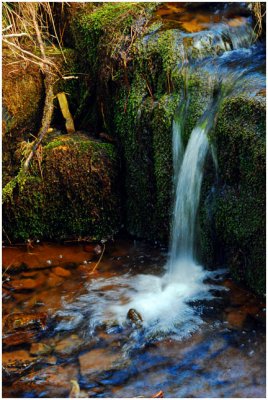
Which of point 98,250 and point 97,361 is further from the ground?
point 98,250

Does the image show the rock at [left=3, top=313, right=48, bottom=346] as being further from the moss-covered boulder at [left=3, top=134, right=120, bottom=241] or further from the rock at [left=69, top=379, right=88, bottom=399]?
the moss-covered boulder at [left=3, top=134, right=120, bottom=241]

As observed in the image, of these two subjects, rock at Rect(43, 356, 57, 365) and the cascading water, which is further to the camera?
the cascading water

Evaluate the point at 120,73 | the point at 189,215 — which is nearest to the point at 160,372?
the point at 189,215

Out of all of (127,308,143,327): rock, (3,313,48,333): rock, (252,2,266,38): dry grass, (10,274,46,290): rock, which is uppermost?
(252,2,266,38): dry grass

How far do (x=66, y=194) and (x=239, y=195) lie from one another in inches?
74.0

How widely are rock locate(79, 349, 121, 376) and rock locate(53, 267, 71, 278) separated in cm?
109

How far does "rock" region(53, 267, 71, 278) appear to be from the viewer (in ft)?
15.7

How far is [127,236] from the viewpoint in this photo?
18.0 feet

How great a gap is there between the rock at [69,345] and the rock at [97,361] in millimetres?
107

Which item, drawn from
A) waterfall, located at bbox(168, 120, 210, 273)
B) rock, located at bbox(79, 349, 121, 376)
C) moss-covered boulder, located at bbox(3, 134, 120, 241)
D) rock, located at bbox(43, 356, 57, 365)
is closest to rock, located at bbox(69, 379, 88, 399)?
rock, located at bbox(79, 349, 121, 376)

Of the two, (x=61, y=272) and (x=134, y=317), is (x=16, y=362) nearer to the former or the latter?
(x=134, y=317)

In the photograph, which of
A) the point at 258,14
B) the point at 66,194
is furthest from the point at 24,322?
the point at 258,14

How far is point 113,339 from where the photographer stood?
3.93m

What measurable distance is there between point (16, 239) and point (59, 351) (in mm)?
1853
